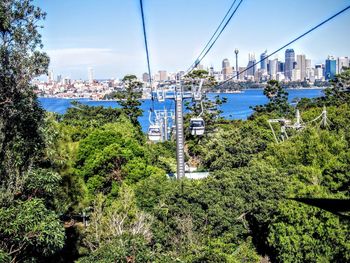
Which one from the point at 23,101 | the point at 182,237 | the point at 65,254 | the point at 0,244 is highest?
the point at 23,101

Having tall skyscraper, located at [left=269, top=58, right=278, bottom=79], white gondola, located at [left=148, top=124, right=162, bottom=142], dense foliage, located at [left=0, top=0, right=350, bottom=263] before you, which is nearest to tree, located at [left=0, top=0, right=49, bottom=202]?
dense foliage, located at [left=0, top=0, right=350, bottom=263]

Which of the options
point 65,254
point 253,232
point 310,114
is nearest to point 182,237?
Answer: point 253,232

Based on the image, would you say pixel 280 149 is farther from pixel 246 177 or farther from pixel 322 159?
pixel 246 177

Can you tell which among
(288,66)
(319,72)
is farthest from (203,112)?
(319,72)

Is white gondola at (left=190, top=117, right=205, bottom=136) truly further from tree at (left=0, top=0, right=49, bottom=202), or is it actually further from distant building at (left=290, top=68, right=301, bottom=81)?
distant building at (left=290, top=68, right=301, bottom=81)

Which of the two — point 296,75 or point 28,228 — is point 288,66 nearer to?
point 296,75

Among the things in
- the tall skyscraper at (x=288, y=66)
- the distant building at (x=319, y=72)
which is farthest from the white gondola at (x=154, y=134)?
the distant building at (x=319, y=72)
